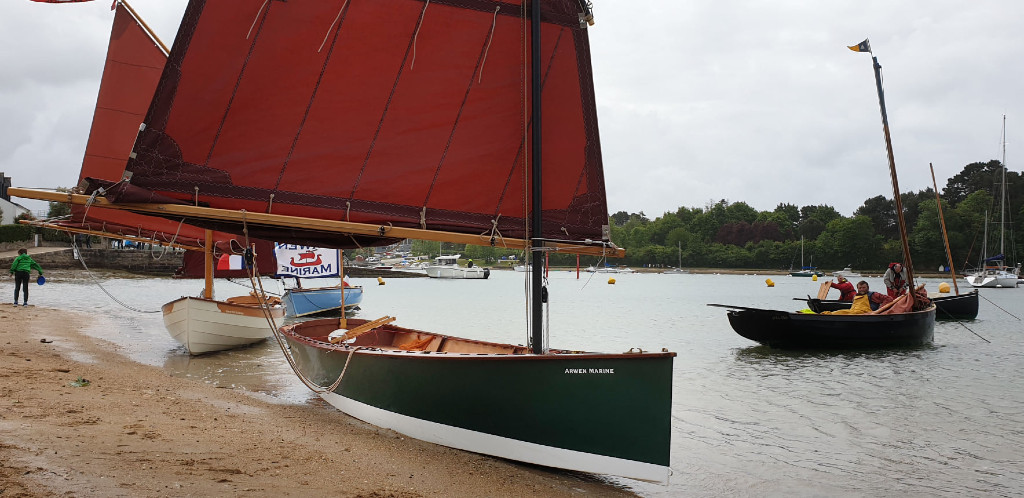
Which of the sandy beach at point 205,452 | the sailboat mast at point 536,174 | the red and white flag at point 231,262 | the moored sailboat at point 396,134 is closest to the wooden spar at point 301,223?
the moored sailboat at point 396,134

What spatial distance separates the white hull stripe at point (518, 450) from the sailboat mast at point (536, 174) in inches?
41.5

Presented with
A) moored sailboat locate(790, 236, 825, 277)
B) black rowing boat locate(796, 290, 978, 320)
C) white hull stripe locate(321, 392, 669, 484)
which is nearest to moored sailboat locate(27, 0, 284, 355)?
white hull stripe locate(321, 392, 669, 484)

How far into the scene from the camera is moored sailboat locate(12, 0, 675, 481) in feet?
25.5

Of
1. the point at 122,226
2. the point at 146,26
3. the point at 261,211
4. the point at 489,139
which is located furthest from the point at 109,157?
the point at 489,139

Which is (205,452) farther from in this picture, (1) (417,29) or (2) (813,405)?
(2) (813,405)

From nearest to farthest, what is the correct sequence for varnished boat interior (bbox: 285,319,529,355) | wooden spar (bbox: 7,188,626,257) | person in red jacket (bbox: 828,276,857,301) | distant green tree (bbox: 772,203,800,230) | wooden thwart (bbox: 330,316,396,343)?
1. wooden spar (bbox: 7,188,626,257)
2. varnished boat interior (bbox: 285,319,529,355)
3. wooden thwart (bbox: 330,316,396,343)
4. person in red jacket (bbox: 828,276,857,301)
5. distant green tree (bbox: 772,203,800,230)

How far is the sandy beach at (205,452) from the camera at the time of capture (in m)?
5.77

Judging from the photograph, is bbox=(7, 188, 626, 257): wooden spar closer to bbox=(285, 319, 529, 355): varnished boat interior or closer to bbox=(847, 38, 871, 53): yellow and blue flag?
bbox=(285, 319, 529, 355): varnished boat interior

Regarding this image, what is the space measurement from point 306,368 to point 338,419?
5.19 ft

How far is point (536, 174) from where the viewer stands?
784cm

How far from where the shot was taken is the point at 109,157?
14547 millimetres

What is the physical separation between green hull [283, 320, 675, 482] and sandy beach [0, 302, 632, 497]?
31 centimetres

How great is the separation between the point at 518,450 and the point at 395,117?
408 centimetres

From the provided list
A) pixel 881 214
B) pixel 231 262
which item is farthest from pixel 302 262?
pixel 881 214
